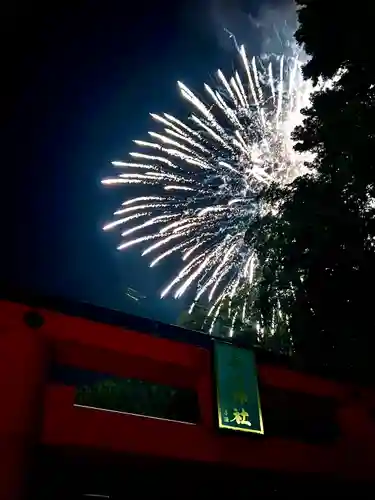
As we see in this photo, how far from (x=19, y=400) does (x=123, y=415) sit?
175 centimetres

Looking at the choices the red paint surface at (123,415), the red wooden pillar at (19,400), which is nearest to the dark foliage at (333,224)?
the red paint surface at (123,415)

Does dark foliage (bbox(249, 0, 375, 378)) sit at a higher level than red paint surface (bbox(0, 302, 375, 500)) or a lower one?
higher

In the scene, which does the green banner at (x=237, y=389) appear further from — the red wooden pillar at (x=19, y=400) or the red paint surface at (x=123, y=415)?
the red wooden pillar at (x=19, y=400)

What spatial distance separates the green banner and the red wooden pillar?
11.1ft

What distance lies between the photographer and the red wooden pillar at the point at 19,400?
6875mm

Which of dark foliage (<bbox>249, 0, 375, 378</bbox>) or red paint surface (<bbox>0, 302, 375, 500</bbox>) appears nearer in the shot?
red paint surface (<bbox>0, 302, 375, 500</bbox>)

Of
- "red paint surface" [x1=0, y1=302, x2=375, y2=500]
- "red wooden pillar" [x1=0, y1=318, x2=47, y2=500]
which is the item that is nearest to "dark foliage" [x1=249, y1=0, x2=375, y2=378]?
"red paint surface" [x1=0, y1=302, x2=375, y2=500]

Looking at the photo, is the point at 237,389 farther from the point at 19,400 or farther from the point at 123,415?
the point at 19,400

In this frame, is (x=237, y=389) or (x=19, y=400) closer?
(x=19, y=400)

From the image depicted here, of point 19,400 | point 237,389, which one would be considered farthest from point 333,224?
point 19,400

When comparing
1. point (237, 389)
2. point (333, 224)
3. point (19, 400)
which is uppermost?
point (333, 224)

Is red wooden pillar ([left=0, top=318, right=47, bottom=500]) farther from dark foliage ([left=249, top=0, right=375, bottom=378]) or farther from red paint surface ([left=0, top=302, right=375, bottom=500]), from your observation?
dark foliage ([left=249, top=0, right=375, bottom=378])

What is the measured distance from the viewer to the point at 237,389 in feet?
30.6

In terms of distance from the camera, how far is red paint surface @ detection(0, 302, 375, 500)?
24.2 ft
